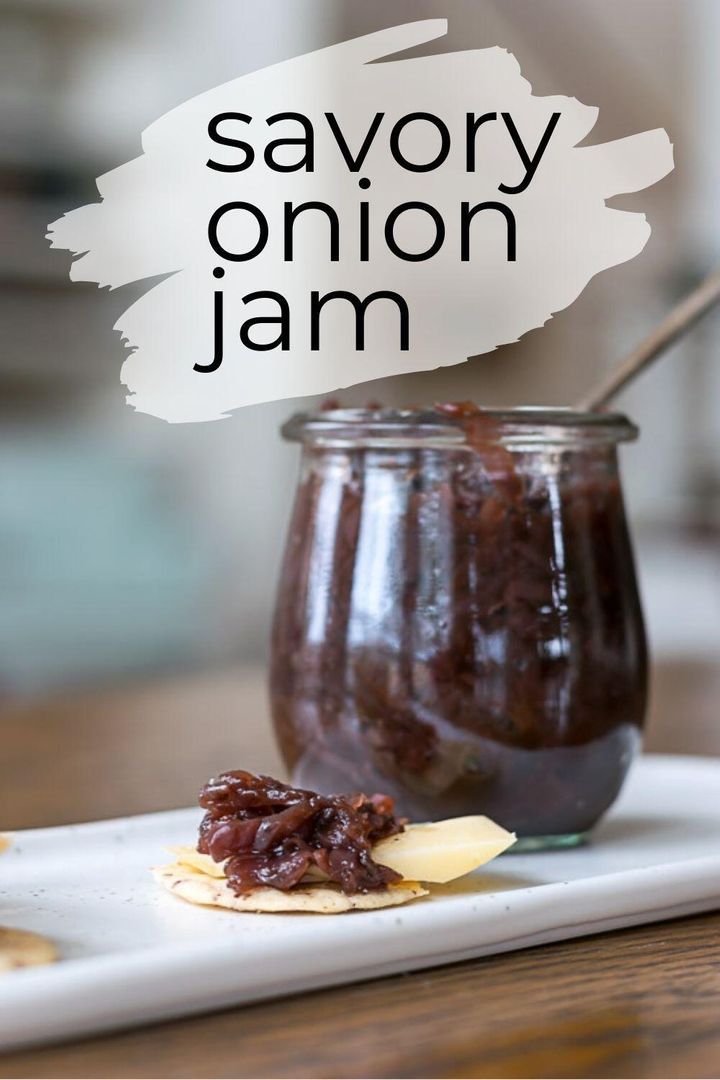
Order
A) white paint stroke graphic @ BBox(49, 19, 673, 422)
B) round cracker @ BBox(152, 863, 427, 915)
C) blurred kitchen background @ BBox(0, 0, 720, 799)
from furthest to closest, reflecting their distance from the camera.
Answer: blurred kitchen background @ BBox(0, 0, 720, 799)
white paint stroke graphic @ BBox(49, 19, 673, 422)
round cracker @ BBox(152, 863, 427, 915)

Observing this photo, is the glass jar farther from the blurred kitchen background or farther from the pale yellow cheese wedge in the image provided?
the blurred kitchen background

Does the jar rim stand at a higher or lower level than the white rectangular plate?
higher

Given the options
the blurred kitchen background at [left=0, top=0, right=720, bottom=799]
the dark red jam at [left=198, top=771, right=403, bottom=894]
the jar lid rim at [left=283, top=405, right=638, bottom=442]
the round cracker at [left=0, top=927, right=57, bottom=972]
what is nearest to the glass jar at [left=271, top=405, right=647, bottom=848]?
the jar lid rim at [left=283, top=405, right=638, bottom=442]

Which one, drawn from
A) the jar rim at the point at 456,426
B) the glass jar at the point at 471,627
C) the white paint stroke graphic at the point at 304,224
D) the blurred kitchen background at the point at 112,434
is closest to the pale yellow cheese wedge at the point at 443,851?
the glass jar at the point at 471,627

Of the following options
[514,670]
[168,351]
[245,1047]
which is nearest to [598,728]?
[514,670]

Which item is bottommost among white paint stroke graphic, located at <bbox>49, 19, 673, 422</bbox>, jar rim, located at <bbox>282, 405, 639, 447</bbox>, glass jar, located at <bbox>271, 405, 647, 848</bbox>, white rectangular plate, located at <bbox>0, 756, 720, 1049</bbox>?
white rectangular plate, located at <bbox>0, 756, 720, 1049</bbox>

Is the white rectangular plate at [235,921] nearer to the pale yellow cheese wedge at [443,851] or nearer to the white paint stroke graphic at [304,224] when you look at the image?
the pale yellow cheese wedge at [443,851]

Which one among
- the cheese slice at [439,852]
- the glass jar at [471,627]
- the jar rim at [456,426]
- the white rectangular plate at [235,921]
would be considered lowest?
the white rectangular plate at [235,921]
